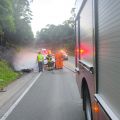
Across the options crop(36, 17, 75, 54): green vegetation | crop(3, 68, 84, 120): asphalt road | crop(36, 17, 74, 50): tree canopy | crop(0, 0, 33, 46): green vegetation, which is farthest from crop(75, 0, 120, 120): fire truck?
crop(36, 17, 74, 50): tree canopy

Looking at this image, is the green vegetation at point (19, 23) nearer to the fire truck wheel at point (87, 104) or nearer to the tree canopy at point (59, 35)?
the fire truck wheel at point (87, 104)

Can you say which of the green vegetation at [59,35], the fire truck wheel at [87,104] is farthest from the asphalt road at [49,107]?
the green vegetation at [59,35]

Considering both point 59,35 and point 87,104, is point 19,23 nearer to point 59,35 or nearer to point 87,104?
point 87,104

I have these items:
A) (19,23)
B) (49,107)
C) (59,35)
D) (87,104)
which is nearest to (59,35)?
(59,35)

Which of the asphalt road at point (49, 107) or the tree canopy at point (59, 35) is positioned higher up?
the tree canopy at point (59, 35)

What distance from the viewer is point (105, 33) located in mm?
5402

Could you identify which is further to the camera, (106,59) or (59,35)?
(59,35)

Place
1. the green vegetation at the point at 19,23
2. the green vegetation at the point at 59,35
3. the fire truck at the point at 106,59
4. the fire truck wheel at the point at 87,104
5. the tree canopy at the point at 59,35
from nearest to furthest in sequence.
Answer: the fire truck at the point at 106,59 → the fire truck wheel at the point at 87,104 → the green vegetation at the point at 19,23 → the green vegetation at the point at 59,35 → the tree canopy at the point at 59,35

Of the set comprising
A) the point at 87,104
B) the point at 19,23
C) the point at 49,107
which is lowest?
the point at 49,107

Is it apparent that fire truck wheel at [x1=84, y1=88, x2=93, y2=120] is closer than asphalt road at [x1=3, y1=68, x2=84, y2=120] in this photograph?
Yes

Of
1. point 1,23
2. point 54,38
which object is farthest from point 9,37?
point 54,38

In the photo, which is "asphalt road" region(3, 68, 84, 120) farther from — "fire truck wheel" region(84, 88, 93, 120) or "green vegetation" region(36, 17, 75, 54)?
"green vegetation" region(36, 17, 75, 54)

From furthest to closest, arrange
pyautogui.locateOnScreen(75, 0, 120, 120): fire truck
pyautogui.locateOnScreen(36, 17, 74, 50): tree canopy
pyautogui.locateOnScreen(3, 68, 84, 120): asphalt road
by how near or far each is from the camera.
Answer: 1. pyautogui.locateOnScreen(36, 17, 74, 50): tree canopy
2. pyautogui.locateOnScreen(3, 68, 84, 120): asphalt road
3. pyautogui.locateOnScreen(75, 0, 120, 120): fire truck

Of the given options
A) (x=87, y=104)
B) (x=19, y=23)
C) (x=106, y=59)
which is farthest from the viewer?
(x=19, y=23)
